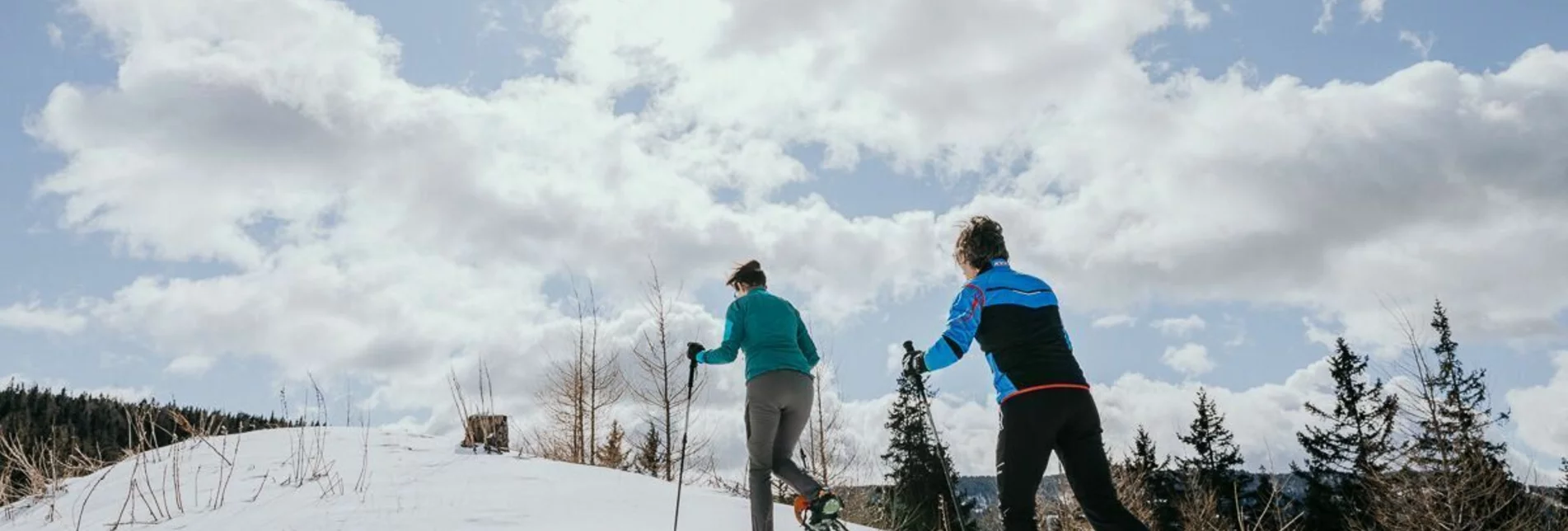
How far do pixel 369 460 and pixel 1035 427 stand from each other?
6.38 meters

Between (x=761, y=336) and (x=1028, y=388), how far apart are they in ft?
7.14

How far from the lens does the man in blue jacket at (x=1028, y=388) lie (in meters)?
3.81

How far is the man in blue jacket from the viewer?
3811 mm

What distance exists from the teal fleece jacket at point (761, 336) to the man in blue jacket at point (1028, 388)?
1.71m

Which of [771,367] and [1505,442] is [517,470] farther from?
[1505,442]

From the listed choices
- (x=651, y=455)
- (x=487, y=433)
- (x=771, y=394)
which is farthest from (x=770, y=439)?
(x=651, y=455)

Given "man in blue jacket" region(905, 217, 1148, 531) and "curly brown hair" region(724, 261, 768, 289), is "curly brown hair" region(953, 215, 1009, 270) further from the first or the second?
"curly brown hair" region(724, 261, 768, 289)

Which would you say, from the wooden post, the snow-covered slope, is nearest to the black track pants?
the snow-covered slope

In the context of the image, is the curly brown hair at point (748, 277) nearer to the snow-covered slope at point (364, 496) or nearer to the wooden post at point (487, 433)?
the snow-covered slope at point (364, 496)

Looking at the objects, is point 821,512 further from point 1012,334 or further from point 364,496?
point 364,496

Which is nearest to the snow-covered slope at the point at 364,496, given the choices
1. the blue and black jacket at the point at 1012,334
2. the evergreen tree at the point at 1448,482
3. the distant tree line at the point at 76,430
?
the distant tree line at the point at 76,430

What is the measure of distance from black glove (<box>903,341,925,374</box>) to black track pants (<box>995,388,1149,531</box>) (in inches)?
18.6

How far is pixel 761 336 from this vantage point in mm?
5734

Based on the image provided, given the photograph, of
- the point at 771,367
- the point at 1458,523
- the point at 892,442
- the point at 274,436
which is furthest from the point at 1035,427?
the point at 892,442
